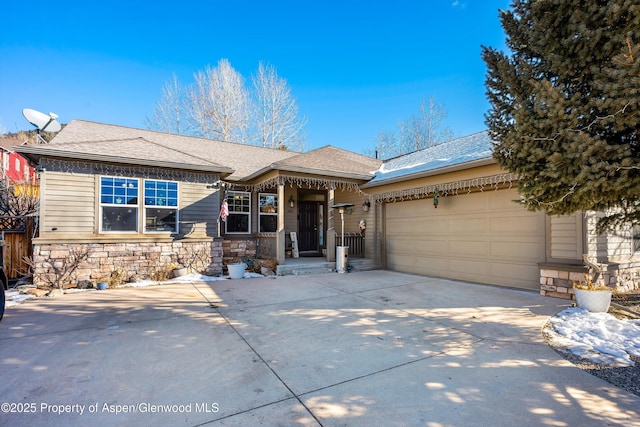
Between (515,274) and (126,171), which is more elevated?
(126,171)

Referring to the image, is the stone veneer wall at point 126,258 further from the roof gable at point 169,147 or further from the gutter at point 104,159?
the roof gable at point 169,147

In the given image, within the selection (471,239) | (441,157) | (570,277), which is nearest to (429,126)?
(441,157)

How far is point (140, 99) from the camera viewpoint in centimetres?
1828

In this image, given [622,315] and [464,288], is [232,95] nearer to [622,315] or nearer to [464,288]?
[464,288]

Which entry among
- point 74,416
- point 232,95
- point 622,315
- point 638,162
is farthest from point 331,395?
point 232,95

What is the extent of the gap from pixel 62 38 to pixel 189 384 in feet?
51.7

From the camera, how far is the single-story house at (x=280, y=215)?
657 cm

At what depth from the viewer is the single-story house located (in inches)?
259

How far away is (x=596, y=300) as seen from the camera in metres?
4.62

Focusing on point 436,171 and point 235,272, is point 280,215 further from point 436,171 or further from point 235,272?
point 436,171

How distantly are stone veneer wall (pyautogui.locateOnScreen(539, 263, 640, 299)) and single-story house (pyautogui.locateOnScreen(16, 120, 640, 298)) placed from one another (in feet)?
0.07

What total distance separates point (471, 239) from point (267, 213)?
6904 millimetres

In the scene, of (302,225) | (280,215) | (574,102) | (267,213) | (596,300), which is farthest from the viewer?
(302,225)

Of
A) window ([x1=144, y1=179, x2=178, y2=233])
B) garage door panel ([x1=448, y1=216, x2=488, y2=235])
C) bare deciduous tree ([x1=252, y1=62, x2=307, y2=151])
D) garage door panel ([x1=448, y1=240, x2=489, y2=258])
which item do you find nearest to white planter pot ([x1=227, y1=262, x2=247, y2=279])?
window ([x1=144, y1=179, x2=178, y2=233])
